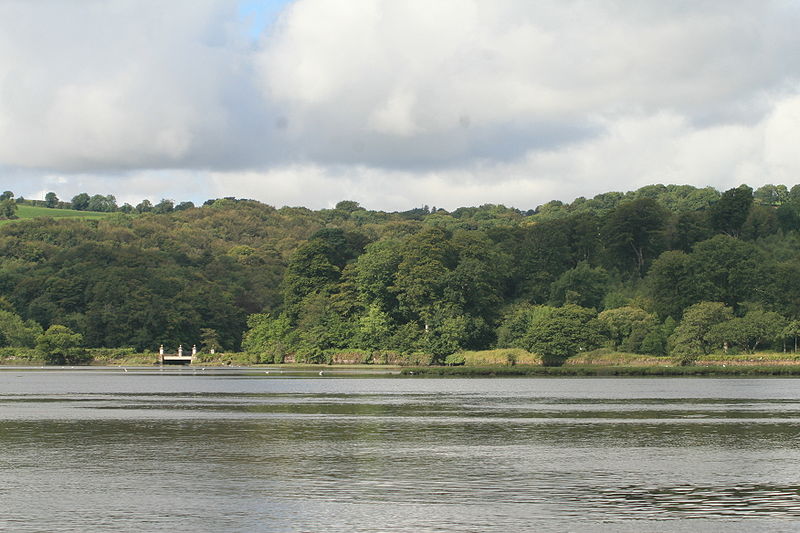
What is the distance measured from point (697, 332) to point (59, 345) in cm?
9356

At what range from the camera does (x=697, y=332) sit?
112 metres

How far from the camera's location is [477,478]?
98.2 ft

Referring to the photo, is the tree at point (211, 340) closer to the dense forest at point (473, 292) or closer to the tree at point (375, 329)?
the dense forest at point (473, 292)

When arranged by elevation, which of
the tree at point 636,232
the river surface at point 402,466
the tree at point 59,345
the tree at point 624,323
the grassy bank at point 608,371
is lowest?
the river surface at point 402,466

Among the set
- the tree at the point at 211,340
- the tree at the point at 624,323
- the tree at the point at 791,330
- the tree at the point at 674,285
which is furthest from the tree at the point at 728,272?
the tree at the point at 211,340

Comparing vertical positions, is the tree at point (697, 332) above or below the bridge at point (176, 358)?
above

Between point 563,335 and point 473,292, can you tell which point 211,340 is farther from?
point 563,335

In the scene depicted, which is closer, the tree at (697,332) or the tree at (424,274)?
the tree at (697,332)

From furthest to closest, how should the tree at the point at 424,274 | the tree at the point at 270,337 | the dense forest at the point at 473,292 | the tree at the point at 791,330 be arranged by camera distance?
the tree at the point at 270,337, the tree at the point at 424,274, the dense forest at the point at 473,292, the tree at the point at 791,330

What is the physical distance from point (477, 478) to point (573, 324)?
82.4 m

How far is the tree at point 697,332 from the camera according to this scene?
111 meters

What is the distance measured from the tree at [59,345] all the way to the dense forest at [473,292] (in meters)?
6.80

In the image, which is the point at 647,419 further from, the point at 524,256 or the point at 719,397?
the point at 524,256

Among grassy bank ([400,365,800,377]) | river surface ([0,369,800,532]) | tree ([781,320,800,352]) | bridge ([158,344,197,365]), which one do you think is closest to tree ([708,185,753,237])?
tree ([781,320,800,352])
